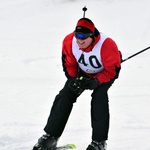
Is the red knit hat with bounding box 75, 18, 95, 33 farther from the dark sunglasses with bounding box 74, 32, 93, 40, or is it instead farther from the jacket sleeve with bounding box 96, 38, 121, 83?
the jacket sleeve with bounding box 96, 38, 121, 83

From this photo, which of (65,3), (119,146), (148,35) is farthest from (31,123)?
(65,3)

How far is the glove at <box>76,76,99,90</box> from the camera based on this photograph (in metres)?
5.44

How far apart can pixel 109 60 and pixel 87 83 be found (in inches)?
15.9

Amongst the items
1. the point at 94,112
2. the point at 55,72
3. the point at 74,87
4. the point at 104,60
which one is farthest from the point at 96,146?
the point at 55,72

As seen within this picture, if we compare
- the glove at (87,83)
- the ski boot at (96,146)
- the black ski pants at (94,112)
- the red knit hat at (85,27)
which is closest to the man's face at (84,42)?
the red knit hat at (85,27)

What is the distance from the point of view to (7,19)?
13.6m

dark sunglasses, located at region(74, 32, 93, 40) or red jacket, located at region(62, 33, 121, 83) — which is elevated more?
dark sunglasses, located at region(74, 32, 93, 40)

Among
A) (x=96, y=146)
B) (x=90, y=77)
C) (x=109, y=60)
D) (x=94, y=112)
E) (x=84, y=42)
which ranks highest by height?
(x=84, y=42)

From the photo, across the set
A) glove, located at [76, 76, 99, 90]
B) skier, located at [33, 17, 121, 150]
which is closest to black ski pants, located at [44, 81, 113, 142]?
skier, located at [33, 17, 121, 150]

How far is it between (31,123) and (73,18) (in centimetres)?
658

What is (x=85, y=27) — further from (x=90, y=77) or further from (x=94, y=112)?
(x=94, y=112)

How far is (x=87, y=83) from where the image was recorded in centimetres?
548

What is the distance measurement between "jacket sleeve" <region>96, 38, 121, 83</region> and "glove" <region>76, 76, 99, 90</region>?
7 cm

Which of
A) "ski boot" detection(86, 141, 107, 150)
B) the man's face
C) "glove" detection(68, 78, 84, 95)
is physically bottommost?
"ski boot" detection(86, 141, 107, 150)
